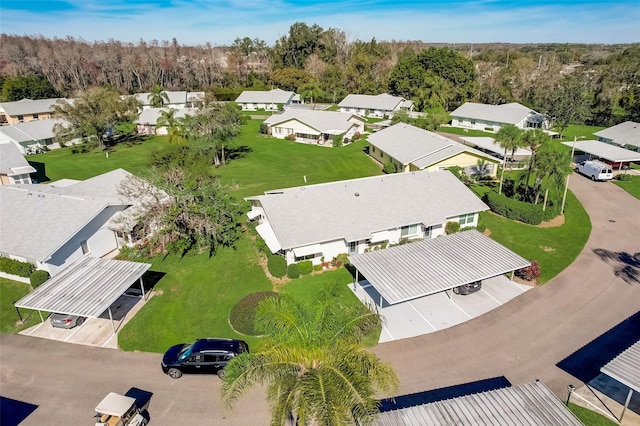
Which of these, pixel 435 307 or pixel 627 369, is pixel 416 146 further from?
pixel 627 369

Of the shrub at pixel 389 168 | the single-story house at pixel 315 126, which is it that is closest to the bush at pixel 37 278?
the shrub at pixel 389 168

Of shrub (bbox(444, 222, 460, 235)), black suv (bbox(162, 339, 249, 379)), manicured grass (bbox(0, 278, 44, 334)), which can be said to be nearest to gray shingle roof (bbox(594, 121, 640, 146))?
shrub (bbox(444, 222, 460, 235))

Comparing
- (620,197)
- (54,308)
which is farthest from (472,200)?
(54,308)

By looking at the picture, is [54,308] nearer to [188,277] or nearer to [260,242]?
[188,277]

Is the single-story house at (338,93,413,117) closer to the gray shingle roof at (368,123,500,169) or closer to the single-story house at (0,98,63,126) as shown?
the gray shingle roof at (368,123,500,169)

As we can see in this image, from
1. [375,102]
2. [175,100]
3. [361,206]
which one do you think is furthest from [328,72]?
[361,206]

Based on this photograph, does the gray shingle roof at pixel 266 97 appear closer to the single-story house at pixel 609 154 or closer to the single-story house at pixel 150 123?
the single-story house at pixel 150 123
